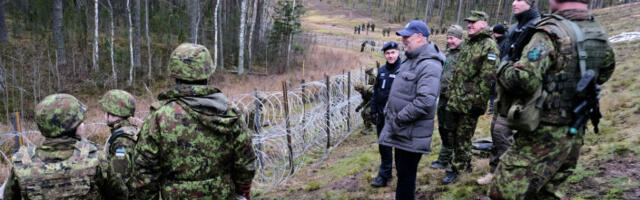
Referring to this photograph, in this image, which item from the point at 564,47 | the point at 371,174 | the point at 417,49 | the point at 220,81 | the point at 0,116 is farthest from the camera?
the point at 220,81

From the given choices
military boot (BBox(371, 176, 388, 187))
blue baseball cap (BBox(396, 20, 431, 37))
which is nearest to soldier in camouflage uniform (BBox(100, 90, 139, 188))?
Answer: blue baseball cap (BBox(396, 20, 431, 37))

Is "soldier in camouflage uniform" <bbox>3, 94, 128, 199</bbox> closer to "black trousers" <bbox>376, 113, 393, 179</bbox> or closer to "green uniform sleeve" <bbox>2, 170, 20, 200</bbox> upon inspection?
"green uniform sleeve" <bbox>2, 170, 20, 200</bbox>

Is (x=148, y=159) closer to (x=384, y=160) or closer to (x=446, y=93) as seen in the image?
(x=384, y=160)

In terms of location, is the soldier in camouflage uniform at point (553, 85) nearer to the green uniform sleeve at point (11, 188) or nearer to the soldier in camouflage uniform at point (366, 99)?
the green uniform sleeve at point (11, 188)

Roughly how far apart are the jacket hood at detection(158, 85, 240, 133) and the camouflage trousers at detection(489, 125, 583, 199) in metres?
1.72

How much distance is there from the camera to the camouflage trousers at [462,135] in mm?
3793

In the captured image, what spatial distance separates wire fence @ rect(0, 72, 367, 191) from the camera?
518 centimetres

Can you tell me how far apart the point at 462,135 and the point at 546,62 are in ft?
5.94

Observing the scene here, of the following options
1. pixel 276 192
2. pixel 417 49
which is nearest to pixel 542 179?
pixel 417 49

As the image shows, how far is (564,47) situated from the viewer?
212cm

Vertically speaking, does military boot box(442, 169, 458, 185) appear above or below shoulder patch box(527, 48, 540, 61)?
below

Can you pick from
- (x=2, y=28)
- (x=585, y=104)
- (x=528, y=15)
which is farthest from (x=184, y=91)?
(x=2, y=28)

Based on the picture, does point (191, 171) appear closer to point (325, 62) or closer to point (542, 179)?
point (542, 179)

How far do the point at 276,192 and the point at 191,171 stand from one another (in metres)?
3.40
